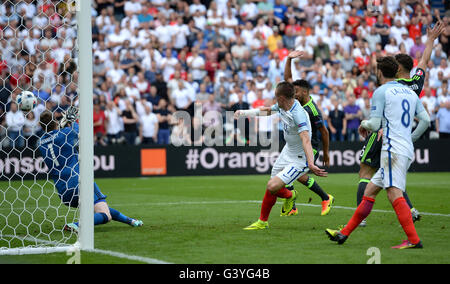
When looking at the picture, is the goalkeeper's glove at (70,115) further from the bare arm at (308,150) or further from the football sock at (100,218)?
the bare arm at (308,150)

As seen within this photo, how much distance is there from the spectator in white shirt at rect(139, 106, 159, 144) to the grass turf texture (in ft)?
15.4

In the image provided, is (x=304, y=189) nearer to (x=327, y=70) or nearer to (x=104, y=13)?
(x=327, y=70)

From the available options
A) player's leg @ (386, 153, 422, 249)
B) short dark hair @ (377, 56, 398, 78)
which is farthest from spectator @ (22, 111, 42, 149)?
player's leg @ (386, 153, 422, 249)

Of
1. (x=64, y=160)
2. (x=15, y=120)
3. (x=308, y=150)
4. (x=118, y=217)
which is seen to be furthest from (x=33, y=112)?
(x=308, y=150)

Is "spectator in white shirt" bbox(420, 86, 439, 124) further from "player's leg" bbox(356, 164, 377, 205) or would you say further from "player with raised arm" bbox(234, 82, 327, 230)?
"player with raised arm" bbox(234, 82, 327, 230)

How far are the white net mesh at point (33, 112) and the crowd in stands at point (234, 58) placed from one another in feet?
2.63

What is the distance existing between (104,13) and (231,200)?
37.1 feet

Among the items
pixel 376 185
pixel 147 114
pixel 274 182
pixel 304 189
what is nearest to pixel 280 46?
pixel 147 114

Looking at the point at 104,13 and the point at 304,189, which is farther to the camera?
the point at 104,13

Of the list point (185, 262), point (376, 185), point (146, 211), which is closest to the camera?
point (185, 262)

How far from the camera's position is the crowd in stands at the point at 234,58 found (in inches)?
835

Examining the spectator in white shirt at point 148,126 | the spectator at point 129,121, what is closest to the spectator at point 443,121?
the spectator in white shirt at point 148,126

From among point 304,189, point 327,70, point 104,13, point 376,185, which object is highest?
point 104,13
